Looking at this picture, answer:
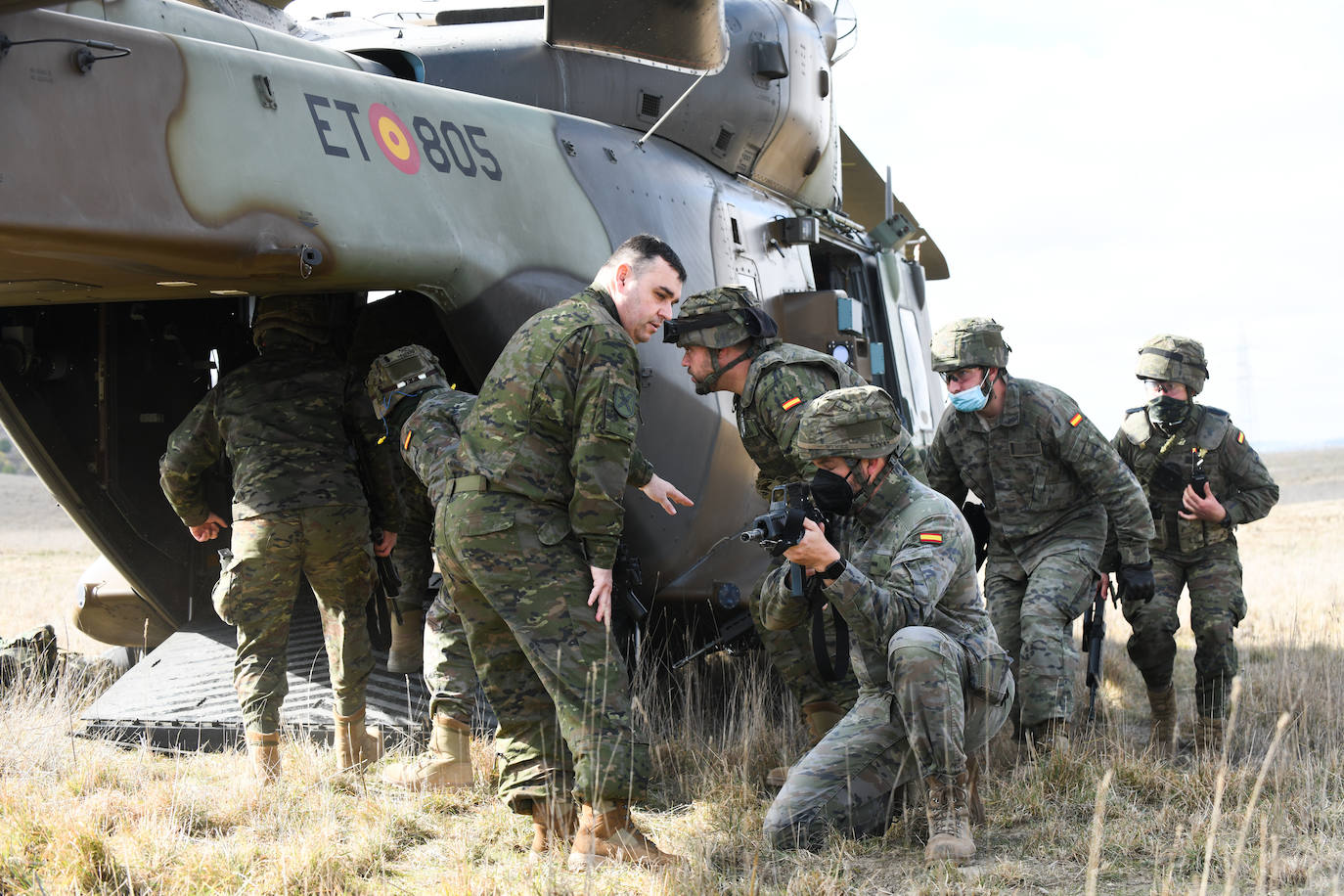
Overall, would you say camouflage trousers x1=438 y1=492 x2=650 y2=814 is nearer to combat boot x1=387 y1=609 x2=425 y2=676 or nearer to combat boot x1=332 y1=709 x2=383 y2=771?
combat boot x1=332 y1=709 x2=383 y2=771

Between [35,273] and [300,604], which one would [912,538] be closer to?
[35,273]

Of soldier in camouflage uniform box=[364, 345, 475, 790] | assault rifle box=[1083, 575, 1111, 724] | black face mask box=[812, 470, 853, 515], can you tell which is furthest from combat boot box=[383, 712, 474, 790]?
assault rifle box=[1083, 575, 1111, 724]

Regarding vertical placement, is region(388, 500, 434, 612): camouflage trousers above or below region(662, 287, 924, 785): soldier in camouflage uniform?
below

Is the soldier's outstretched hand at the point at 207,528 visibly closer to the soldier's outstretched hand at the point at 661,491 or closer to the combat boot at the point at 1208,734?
the soldier's outstretched hand at the point at 661,491

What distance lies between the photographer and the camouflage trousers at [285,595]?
4.90 m

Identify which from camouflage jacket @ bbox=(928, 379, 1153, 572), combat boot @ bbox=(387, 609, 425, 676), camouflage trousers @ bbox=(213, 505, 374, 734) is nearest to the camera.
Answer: camouflage trousers @ bbox=(213, 505, 374, 734)

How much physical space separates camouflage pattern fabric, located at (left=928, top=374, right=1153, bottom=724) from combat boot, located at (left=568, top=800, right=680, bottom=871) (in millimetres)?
2167

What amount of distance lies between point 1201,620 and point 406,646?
3.78 metres

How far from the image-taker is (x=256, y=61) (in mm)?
4086

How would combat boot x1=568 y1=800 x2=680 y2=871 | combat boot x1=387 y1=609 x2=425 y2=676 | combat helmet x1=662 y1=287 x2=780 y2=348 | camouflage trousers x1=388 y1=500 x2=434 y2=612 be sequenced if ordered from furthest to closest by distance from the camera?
combat boot x1=387 y1=609 x2=425 y2=676, camouflage trousers x1=388 y1=500 x2=434 y2=612, combat helmet x1=662 y1=287 x2=780 y2=348, combat boot x1=568 y1=800 x2=680 y2=871

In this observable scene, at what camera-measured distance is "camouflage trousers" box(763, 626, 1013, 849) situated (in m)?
4.07

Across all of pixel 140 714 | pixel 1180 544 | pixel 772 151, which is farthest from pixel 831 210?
pixel 140 714

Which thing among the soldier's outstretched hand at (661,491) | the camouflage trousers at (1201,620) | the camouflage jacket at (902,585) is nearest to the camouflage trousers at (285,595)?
the soldier's outstretched hand at (661,491)

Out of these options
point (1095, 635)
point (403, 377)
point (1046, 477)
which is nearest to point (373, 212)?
point (403, 377)
